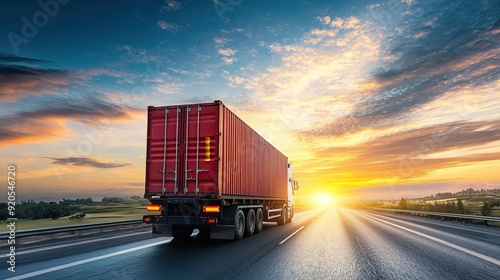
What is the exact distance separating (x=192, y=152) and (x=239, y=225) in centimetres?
309

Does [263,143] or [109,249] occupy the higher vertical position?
[263,143]

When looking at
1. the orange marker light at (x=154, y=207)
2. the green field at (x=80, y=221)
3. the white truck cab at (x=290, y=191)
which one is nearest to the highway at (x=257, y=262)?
the orange marker light at (x=154, y=207)

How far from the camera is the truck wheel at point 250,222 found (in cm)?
1346

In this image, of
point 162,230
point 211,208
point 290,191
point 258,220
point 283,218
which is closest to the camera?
point 211,208

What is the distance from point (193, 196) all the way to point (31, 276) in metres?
5.68

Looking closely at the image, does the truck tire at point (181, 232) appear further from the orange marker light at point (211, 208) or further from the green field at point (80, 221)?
the green field at point (80, 221)

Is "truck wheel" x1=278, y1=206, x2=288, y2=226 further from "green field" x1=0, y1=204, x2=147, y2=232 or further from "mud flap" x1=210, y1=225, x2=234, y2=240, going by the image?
"green field" x1=0, y1=204, x2=147, y2=232

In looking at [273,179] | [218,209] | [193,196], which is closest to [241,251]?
[218,209]

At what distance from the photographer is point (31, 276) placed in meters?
5.96

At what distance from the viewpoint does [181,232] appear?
12586 millimetres

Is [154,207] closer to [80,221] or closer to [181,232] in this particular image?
[181,232]

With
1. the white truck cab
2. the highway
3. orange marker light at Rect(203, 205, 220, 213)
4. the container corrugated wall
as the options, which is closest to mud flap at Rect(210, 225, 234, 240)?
orange marker light at Rect(203, 205, 220, 213)

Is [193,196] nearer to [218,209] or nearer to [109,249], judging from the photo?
[218,209]

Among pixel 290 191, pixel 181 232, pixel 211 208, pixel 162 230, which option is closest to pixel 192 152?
pixel 211 208
